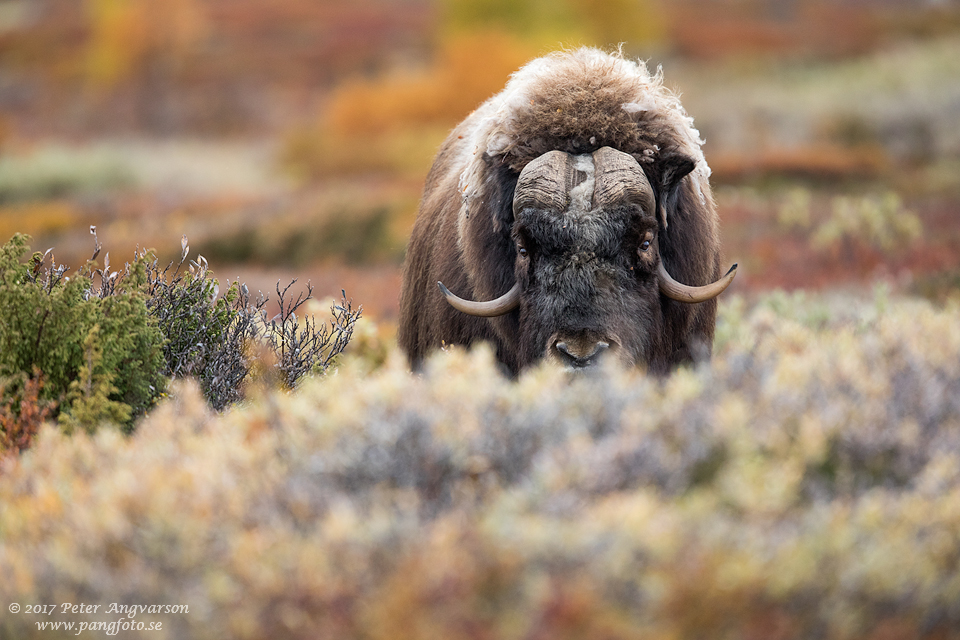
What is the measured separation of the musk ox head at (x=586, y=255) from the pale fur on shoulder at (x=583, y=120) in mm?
143

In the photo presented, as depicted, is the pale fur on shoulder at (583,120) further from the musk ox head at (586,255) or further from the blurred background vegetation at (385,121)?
the blurred background vegetation at (385,121)

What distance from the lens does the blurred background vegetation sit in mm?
12000

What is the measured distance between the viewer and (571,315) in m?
3.45

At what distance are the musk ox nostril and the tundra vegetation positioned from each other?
2.34 feet

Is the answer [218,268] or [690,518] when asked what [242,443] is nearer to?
[690,518]

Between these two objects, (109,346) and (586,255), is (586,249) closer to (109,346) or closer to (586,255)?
(586,255)

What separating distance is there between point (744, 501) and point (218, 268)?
12.4 metres

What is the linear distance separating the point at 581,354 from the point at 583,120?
106cm

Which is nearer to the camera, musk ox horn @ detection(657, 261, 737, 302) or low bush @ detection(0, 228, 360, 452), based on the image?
low bush @ detection(0, 228, 360, 452)

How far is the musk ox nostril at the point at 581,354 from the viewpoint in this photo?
3.30m

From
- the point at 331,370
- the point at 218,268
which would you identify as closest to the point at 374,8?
the point at 218,268

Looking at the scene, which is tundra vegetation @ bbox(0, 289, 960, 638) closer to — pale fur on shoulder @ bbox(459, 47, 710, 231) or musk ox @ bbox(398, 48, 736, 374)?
musk ox @ bbox(398, 48, 736, 374)

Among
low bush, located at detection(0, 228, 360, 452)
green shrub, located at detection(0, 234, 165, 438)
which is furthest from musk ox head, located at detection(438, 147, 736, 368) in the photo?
green shrub, located at detection(0, 234, 165, 438)

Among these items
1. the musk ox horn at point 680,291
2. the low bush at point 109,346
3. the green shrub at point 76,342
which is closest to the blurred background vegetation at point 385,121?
the musk ox horn at point 680,291
